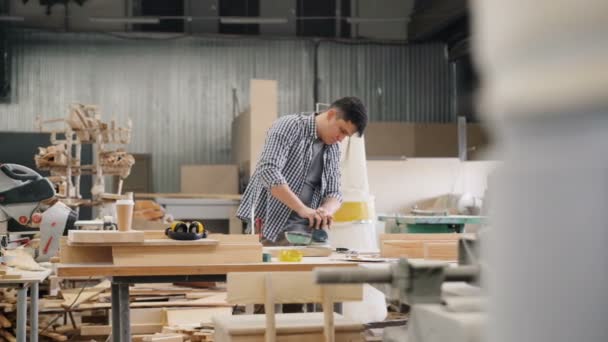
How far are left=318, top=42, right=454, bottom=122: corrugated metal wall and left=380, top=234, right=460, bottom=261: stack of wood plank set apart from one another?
27.3ft

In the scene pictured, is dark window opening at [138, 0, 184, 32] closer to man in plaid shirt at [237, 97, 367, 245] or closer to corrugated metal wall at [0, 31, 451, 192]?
corrugated metal wall at [0, 31, 451, 192]

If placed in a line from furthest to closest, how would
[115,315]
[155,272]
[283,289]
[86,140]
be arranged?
[86,140], [115,315], [155,272], [283,289]

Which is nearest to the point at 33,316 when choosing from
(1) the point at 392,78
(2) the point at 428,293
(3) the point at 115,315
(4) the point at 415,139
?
(3) the point at 115,315

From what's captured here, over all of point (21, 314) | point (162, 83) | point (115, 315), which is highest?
point (162, 83)

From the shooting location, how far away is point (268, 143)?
402cm

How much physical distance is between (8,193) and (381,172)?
18.2 feet

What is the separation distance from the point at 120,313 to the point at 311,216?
124cm

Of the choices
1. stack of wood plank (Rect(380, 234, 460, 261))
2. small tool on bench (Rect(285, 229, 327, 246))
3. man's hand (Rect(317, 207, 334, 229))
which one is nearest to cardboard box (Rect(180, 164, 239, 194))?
man's hand (Rect(317, 207, 334, 229))

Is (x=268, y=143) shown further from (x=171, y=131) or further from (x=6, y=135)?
(x=171, y=131)

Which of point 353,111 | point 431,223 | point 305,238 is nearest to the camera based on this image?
point 305,238

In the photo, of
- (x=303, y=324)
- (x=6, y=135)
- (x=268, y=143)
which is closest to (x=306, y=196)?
(x=268, y=143)

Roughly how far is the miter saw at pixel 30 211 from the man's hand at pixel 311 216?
5.06ft

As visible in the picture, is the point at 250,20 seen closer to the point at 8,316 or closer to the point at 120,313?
the point at 8,316

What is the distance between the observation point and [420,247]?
308 centimetres
